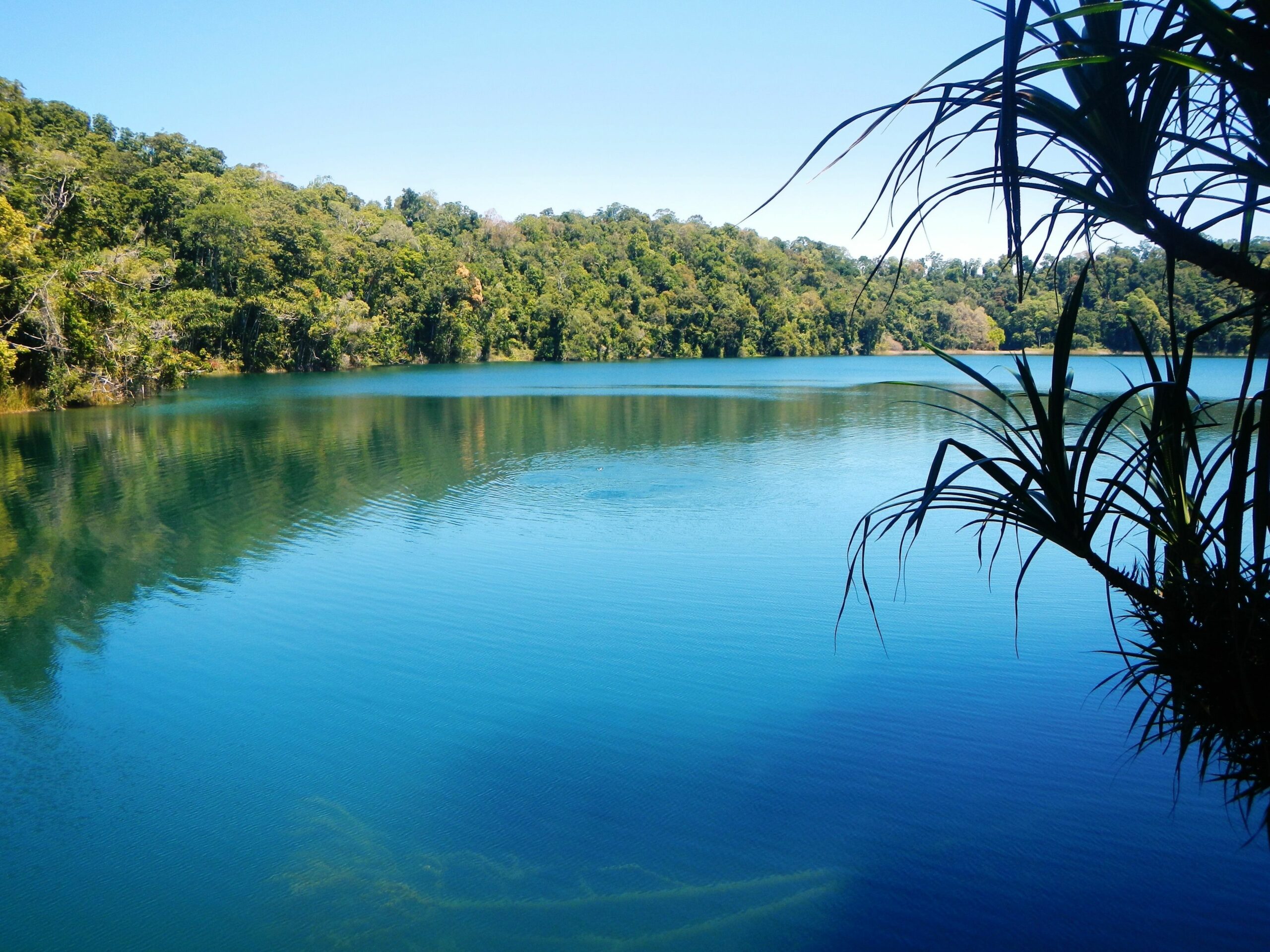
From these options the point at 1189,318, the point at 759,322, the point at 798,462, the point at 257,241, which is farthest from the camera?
the point at 759,322

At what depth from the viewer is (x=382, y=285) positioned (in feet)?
158

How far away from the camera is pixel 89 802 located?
4012 millimetres

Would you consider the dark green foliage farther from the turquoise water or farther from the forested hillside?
the turquoise water

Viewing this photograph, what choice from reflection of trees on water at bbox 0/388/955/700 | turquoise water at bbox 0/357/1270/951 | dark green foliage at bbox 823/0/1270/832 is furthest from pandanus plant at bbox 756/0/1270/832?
reflection of trees on water at bbox 0/388/955/700

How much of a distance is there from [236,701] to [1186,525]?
185 inches


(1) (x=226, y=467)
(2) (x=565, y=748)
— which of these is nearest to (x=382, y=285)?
(1) (x=226, y=467)

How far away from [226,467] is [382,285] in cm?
3745

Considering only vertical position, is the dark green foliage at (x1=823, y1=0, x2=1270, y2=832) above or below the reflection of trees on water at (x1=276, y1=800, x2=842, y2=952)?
above

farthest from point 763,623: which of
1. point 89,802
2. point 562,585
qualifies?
point 89,802

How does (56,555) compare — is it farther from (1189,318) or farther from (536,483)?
(1189,318)

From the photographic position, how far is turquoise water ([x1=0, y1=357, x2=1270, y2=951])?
→ 3250 millimetres

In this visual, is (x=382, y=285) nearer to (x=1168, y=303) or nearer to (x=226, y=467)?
(x=226, y=467)

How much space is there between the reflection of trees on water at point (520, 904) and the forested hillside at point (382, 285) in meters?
2.28

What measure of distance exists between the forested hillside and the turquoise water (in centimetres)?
208
